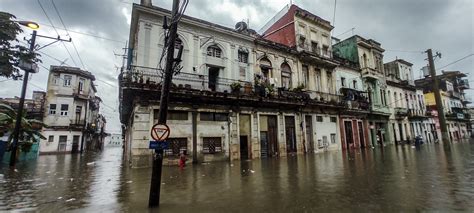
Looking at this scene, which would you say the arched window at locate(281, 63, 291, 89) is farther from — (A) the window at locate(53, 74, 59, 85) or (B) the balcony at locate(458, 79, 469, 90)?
(B) the balcony at locate(458, 79, 469, 90)

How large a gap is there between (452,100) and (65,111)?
70.2 m

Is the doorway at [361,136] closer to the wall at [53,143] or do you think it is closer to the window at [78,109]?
the wall at [53,143]

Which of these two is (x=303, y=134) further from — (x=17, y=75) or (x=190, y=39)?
(x=17, y=75)

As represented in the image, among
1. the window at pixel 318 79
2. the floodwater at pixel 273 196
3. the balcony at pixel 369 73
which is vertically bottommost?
the floodwater at pixel 273 196

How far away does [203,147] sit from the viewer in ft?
53.6

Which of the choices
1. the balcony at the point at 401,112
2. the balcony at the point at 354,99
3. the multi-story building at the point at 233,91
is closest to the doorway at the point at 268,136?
the multi-story building at the point at 233,91

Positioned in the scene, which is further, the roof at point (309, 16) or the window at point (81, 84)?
the window at point (81, 84)

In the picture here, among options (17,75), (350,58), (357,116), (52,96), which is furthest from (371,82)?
(52,96)

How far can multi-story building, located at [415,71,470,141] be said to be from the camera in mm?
43906

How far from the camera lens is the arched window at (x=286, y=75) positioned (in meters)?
22.2

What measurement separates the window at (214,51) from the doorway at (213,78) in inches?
42.3

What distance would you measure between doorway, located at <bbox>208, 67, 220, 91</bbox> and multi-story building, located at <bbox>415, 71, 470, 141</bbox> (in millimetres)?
40427

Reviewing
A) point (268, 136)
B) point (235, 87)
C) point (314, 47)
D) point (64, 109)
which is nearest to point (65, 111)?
point (64, 109)

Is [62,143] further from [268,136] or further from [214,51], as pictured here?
[268,136]
